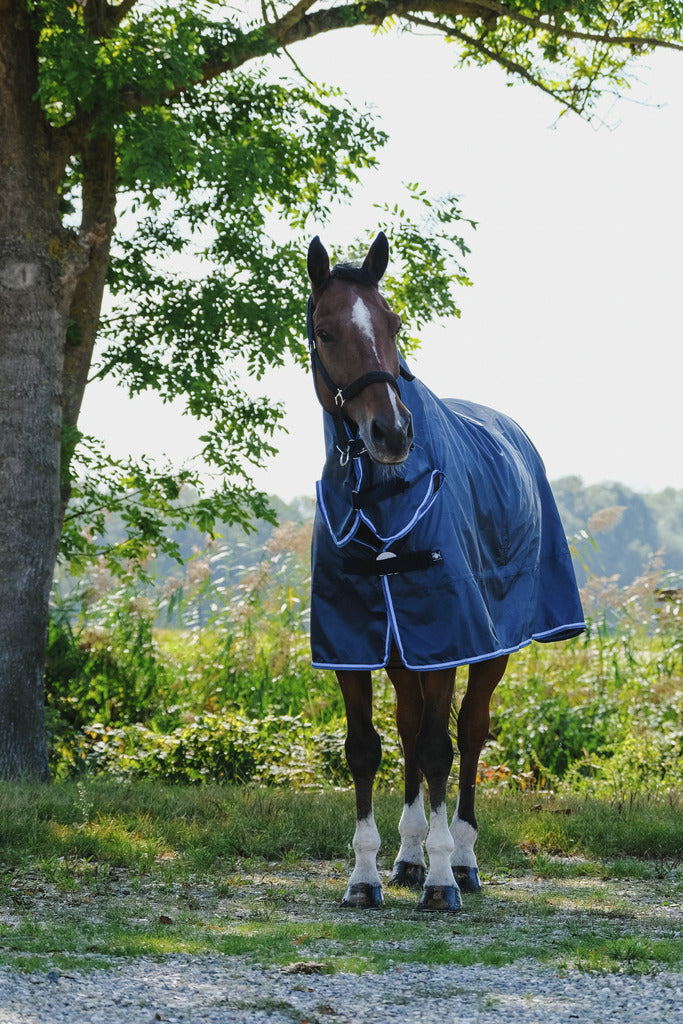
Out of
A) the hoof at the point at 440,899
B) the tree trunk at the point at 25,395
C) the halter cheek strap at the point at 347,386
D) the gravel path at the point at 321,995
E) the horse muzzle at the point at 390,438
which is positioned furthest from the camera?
the tree trunk at the point at 25,395

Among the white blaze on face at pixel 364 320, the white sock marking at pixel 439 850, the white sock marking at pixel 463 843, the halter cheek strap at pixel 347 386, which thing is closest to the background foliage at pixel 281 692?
the white sock marking at pixel 463 843

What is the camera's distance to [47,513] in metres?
6.95

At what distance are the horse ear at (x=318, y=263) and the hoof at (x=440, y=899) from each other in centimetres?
242

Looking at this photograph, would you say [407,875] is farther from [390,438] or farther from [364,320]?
[364,320]

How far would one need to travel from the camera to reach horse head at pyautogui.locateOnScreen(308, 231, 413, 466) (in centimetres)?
379

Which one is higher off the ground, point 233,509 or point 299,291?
point 299,291

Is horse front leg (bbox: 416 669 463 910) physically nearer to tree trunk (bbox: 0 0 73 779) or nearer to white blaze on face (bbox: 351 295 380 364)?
white blaze on face (bbox: 351 295 380 364)

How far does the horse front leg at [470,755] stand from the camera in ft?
15.4

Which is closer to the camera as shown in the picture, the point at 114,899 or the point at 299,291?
the point at 114,899

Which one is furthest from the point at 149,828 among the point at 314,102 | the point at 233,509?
the point at 314,102

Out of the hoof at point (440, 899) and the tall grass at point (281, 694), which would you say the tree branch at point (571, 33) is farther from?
the hoof at point (440, 899)

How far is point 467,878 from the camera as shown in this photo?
15.3 feet

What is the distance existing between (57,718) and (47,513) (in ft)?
7.51

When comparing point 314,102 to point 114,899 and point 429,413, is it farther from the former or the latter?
point 114,899
